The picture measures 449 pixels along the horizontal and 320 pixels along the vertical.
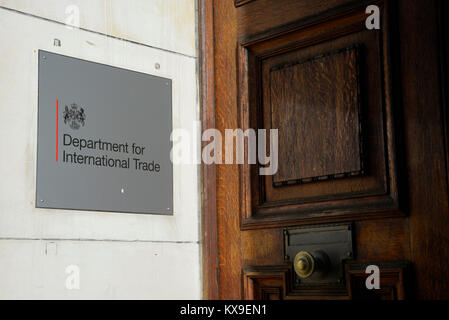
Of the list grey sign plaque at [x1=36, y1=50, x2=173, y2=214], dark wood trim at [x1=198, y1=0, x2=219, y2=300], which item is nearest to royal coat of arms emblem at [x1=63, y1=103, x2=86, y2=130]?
grey sign plaque at [x1=36, y1=50, x2=173, y2=214]

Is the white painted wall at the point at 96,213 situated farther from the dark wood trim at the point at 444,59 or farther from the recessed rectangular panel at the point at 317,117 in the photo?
the dark wood trim at the point at 444,59

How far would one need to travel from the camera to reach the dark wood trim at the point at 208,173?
1.88 metres

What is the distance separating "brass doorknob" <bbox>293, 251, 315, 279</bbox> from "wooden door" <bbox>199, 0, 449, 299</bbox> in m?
0.04

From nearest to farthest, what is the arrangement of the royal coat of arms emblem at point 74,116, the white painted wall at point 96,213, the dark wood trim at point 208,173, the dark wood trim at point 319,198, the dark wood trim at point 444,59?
1. the dark wood trim at point 444,59
2. the dark wood trim at point 319,198
3. the white painted wall at point 96,213
4. the royal coat of arms emblem at point 74,116
5. the dark wood trim at point 208,173

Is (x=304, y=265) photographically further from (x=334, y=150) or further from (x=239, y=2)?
(x=239, y=2)

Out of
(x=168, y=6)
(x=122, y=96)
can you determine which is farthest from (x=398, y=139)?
(x=168, y=6)

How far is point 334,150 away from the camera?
152 cm

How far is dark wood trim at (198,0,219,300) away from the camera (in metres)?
1.88

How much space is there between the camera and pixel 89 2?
1855 millimetres

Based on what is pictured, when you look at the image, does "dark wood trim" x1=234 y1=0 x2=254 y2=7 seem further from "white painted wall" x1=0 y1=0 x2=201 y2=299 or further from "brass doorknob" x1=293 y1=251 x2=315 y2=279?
"brass doorknob" x1=293 y1=251 x2=315 y2=279

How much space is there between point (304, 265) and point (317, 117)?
0.39m

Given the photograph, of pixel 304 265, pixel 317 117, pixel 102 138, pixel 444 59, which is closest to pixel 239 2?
Answer: pixel 317 117

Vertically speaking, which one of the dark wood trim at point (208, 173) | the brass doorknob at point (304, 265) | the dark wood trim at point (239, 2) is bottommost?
the brass doorknob at point (304, 265)

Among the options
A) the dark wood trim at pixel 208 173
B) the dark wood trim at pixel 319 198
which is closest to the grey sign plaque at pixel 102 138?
the dark wood trim at pixel 208 173
